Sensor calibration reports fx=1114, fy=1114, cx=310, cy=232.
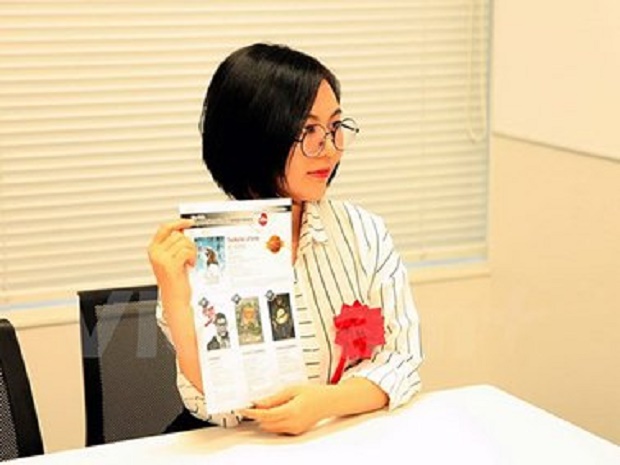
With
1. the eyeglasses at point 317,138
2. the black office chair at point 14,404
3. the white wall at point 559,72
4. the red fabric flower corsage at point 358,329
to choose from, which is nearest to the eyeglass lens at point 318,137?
the eyeglasses at point 317,138

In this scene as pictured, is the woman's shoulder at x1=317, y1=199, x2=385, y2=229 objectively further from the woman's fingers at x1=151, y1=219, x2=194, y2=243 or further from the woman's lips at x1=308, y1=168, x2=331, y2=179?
the woman's fingers at x1=151, y1=219, x2=194, y2=243

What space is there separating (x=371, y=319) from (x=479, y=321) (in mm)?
1701

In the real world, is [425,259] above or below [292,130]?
below

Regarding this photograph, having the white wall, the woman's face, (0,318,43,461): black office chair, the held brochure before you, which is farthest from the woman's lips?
the white wall

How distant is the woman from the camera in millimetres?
1892

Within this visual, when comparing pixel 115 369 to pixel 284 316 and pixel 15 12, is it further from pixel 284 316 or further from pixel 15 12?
pixel 15 12

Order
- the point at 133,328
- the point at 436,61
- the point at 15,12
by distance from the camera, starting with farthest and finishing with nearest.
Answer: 1. the point at 436,61
2. the point at 15,12
3. the point at 133,328

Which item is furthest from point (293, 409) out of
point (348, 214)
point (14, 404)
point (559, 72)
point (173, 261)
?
point (559, 72)

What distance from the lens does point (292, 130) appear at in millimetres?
1906

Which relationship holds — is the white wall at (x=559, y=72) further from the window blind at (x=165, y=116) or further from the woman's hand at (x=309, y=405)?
the woman's hand at (x=309, y=405)

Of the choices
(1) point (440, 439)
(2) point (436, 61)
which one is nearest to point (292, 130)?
(1) point (440, 439)

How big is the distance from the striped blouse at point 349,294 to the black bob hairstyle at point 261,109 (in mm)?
123

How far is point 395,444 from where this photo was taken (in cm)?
180

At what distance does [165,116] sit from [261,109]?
128 centimetres
